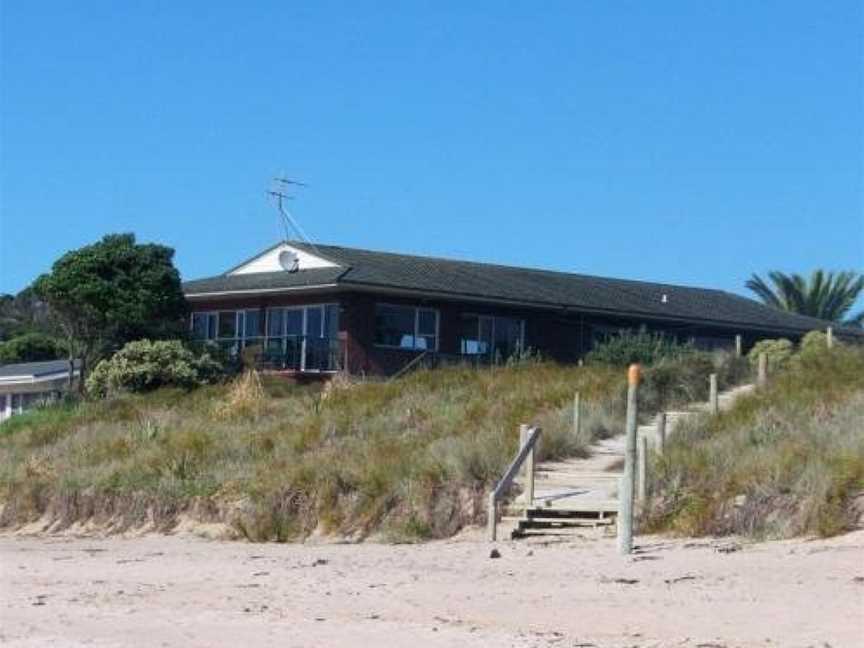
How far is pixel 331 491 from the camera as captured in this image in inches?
904

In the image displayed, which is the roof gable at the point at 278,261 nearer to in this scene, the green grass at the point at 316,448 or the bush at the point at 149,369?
the bush at the point at 149,369

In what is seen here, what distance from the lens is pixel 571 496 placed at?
20.8 metres

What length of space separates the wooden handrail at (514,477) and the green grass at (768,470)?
5.04ft

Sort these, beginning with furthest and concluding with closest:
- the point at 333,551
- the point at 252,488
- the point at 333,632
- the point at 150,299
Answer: the point at 150,299
the point at 252,488
the point at 333,551
the point at 333,632

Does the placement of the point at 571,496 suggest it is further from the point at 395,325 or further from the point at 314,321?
the point at 314,321

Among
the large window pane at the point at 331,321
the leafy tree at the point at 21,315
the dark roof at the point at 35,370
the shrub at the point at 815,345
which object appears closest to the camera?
the shrub at the point at 815,345

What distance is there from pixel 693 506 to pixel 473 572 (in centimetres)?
343

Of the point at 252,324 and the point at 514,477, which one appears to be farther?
the point at 252,324

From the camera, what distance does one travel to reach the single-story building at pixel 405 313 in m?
42.4

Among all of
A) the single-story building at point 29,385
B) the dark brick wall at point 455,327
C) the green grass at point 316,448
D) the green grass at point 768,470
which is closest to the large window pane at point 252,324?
the dark brick wall at point 455,327

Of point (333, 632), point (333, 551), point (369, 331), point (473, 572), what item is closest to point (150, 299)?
point (369, 331)

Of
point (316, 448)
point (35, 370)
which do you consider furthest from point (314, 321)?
point (316, 448)

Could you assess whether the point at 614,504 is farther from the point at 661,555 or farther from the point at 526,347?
the point at 526,347

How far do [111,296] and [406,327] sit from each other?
25.2 feet
